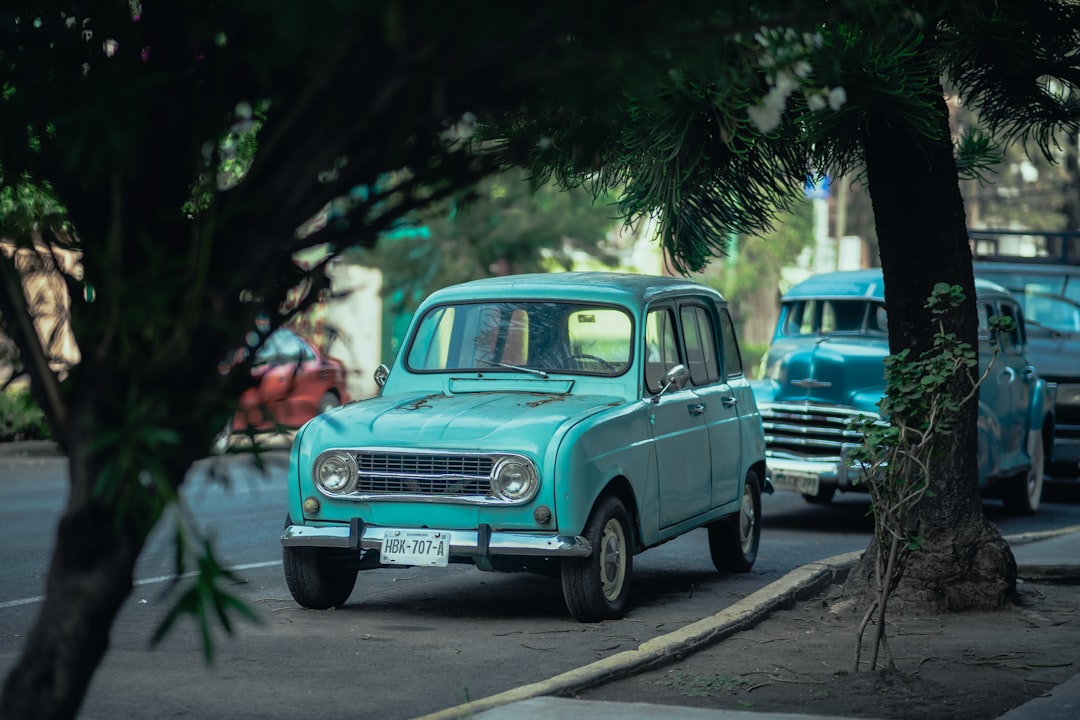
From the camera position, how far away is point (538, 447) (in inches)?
319

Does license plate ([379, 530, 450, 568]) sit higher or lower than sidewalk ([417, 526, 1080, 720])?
higher

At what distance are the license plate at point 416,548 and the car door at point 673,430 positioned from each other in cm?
162

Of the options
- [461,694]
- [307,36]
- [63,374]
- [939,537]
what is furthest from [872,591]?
[307,36]

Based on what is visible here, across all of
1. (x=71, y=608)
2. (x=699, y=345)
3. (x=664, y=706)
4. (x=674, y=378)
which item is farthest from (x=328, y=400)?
(x=71, y=608)

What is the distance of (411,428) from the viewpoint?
8.42 m

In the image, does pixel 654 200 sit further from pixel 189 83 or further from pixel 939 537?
pixel 189 83

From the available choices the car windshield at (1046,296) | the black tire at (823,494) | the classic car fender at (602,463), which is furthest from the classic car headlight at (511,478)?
the car windshield at (1046,296)

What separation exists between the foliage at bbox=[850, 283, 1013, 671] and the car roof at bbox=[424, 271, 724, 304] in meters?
2.62

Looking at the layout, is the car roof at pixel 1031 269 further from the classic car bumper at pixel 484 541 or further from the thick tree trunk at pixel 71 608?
the thick tree trunk at pixel 71 608

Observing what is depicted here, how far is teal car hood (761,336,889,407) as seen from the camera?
13367 mm

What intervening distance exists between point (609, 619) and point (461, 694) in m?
2.04

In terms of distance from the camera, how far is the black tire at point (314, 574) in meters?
8.68

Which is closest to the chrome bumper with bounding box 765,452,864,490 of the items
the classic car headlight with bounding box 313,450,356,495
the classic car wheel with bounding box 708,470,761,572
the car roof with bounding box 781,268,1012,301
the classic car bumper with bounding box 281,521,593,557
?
the car roof with bounding box 781,268,1012,301

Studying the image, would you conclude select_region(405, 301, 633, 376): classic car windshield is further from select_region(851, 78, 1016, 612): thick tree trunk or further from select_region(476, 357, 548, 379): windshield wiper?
select_region(851, 78, 1016, 612): thick tree trunk
